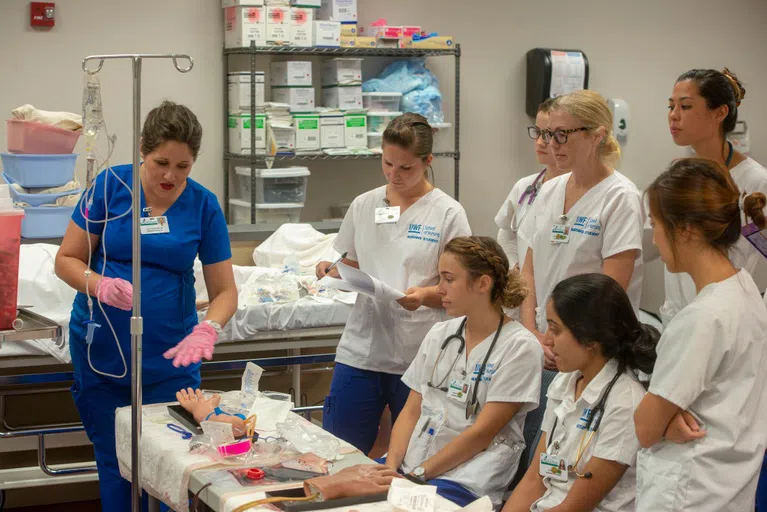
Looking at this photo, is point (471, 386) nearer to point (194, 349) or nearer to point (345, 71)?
point (194, 349)

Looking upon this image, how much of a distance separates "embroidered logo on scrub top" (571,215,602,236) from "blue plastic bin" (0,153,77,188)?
2.64m

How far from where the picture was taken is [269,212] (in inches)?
220

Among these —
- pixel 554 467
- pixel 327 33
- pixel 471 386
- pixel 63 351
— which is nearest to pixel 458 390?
pixel 471 386

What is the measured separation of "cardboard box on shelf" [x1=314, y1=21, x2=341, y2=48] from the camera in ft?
18.1

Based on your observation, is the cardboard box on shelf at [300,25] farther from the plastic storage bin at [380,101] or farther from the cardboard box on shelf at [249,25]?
the plastic storage bin at [380,101]

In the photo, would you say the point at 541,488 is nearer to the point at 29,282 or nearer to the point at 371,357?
the point at 371,357

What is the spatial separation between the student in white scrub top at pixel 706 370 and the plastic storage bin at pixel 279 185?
3838 millimetres

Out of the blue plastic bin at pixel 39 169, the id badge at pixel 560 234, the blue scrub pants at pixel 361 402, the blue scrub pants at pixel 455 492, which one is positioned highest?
the blue plastic bin at pixel 39 169

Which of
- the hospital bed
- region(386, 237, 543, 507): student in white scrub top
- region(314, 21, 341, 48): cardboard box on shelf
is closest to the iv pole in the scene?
region(386, 237, 543, 507): student in white scrub top

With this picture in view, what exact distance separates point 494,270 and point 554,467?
585 mm

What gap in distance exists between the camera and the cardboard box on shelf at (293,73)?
18.1ft

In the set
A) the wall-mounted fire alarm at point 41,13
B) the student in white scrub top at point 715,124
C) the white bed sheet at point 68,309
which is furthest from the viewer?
the wall-mounted fire alarm at point 41,13

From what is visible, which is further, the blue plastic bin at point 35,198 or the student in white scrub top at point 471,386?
the blue plastic bin at point 35,198

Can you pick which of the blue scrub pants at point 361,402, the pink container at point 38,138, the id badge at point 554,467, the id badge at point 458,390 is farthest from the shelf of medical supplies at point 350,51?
the id badge at point 554,467
